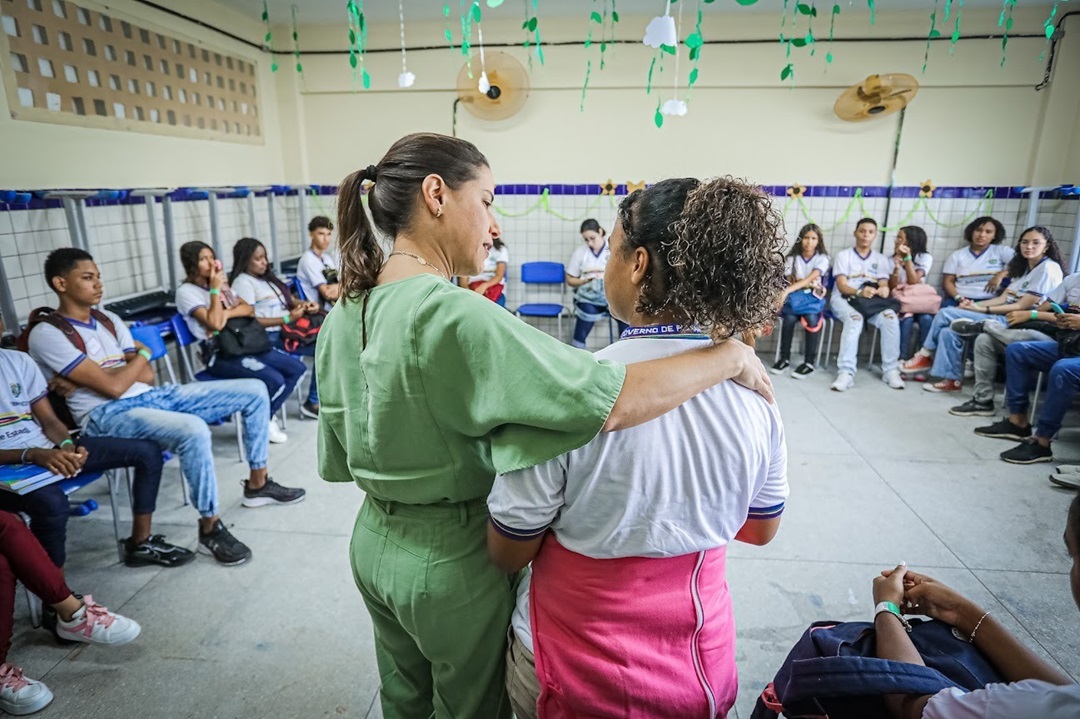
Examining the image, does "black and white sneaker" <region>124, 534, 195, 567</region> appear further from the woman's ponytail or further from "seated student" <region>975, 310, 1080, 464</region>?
"seated student" <region>975, 310, 1080, 464</region>

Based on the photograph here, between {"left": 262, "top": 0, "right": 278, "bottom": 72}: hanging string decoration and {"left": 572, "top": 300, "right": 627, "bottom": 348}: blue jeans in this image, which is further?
{"left": 572, "top": 300, "right": 627, "bottom": 348}: blue jeans

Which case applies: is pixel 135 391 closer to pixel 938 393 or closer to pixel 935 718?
pixel 935 718

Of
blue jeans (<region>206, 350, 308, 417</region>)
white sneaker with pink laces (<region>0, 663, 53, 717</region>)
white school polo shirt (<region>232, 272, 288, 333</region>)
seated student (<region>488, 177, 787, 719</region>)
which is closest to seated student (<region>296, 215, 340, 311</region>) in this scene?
white school polo shirt (<region>232, 272, 288, 333</region>)

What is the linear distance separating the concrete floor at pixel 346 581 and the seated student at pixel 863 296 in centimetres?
141

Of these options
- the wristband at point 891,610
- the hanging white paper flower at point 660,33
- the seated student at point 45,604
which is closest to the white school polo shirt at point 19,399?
the seated student at point 45,604

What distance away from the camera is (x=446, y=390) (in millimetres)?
806

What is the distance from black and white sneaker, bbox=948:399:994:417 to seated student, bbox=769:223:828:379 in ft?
3.88

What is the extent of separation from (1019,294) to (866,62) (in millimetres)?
2408

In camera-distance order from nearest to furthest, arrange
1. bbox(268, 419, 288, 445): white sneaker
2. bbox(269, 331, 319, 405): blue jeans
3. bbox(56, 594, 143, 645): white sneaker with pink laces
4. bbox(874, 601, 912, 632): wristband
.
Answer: bbox(874, 601, 912, 632): wristband → bbox(56, 594, 143, 645): white sneaker with pink laces → bbox(268, 419, 288, 445): white sneaker → bbox(269, 331, 319, 405): blue jeans

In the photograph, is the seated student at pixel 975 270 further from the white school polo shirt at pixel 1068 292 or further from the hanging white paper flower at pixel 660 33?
the hanging white paper flower at pixel 660 33

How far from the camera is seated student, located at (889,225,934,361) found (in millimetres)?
5137

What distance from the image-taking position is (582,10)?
523 cm

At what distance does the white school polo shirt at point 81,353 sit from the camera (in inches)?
95.8

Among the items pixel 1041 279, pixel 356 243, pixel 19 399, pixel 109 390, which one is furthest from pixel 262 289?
pixel 1041 279
